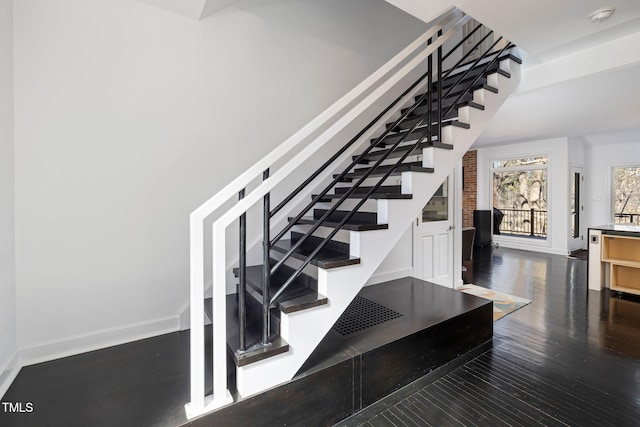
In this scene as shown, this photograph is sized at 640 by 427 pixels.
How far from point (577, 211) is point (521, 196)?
122cm

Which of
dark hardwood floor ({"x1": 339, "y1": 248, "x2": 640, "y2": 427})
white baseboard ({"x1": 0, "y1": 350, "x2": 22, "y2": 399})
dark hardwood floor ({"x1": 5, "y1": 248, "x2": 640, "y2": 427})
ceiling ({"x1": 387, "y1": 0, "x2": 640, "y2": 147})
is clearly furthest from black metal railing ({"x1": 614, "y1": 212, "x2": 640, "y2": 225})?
white baseboard ({"x1": 0, "y1": 350, "x2": 22, "y2": 399})

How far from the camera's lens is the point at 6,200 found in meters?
1.88

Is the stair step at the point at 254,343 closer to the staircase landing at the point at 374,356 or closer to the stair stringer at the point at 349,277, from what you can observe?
the stair stringer at the point at 349,277

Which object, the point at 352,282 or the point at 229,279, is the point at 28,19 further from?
the point at 352,282

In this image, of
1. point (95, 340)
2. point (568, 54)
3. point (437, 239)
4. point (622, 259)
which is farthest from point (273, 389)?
point (622, 259)

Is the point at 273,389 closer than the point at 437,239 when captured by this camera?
Yes

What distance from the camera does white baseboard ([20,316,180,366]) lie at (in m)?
2.07

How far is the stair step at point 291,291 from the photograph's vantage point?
172 centimetres

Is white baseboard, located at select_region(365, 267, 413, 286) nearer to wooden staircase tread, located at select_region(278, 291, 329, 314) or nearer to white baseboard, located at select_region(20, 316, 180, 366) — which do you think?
wooden staircase tread, located at select_region(278, 291, 329, 314)

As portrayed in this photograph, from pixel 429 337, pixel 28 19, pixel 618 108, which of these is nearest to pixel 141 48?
pixel 28 19

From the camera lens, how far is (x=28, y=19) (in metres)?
1.95

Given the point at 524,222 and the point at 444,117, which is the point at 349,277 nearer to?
the point at 444,117

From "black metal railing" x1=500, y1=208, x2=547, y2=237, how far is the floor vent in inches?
277

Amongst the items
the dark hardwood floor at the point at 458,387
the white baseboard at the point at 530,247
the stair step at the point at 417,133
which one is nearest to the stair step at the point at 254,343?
the dark hardwood floor at the point at 458,387
